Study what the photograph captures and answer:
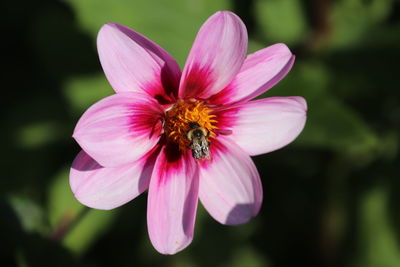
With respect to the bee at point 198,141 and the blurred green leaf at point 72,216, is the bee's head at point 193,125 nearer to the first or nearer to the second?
the bee at point 198,141

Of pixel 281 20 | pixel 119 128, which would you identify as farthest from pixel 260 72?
pixel 281 20

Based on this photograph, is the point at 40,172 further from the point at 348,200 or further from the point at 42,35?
the point at 348,200

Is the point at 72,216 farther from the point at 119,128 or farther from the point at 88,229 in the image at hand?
the point at 119,128

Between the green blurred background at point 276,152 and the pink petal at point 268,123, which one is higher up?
the pink petal at point 268,123

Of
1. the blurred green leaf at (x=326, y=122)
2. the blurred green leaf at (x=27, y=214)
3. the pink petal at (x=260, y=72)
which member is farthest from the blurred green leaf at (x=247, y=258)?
the pink petal at (x=260, y=72)

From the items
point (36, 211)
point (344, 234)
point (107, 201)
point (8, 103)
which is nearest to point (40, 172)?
point (8, 103)

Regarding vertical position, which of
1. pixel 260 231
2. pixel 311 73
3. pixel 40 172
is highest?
pixel 311 73
